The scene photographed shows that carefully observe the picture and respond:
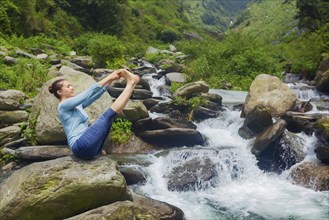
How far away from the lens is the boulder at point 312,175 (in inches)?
472

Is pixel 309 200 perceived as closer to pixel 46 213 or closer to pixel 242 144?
pixel 242 144

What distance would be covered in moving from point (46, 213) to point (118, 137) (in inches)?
333

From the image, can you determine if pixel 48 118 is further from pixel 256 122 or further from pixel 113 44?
pixel 113 44

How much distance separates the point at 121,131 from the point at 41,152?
3758mm

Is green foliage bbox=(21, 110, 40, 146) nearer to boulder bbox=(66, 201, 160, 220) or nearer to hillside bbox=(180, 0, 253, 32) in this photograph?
boulder bbox=(66, 201, 160, 220)

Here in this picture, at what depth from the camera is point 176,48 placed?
2165 inches

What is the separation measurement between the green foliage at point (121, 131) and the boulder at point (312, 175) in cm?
667

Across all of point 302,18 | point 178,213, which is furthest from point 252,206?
point 302,18

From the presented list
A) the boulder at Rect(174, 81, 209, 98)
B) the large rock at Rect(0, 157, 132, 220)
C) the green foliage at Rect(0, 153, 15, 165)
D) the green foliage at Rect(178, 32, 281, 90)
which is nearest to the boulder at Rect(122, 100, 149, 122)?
the boulder at Rect(174, 81, 209, 98)

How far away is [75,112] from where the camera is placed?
19.9ft

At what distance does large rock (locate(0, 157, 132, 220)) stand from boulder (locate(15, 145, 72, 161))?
539cm

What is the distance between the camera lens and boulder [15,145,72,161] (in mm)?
11558

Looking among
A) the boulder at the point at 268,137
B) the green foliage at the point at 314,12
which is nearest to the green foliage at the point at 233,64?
the green foliage at the point at 314,12

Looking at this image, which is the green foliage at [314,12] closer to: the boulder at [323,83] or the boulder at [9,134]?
the boulder at [323,83]
